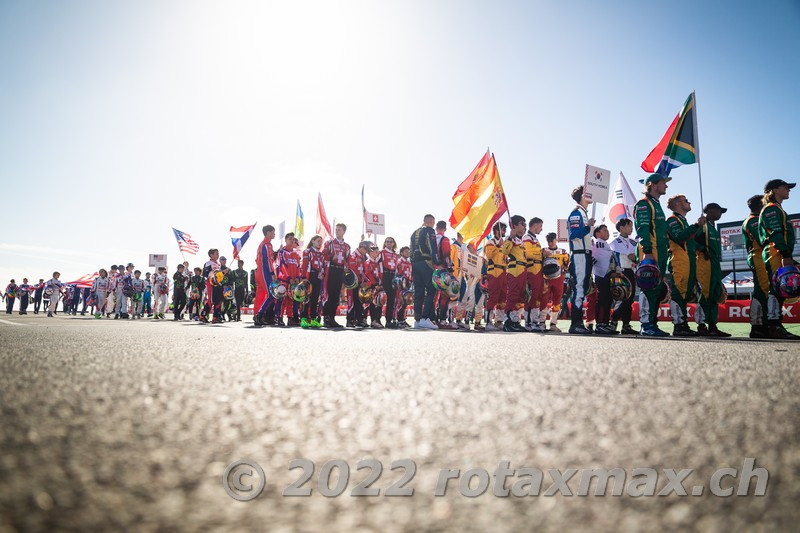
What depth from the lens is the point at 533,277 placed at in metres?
8.53

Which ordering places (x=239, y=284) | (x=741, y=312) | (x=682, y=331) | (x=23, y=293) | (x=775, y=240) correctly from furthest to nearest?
(x=23, y=293)
(x=239, y=284)
(x=741, y=312)
(x=682, y=331)
(x=775, y=240)

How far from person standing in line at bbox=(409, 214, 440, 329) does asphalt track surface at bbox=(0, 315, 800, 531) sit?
22.4ft

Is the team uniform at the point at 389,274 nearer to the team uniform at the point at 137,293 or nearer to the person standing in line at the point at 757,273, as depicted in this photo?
the person standing in line at the point at 757,273

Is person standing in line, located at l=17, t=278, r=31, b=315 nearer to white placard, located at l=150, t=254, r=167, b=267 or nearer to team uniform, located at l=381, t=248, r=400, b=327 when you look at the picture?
white placard, located at l=150, t=254, r=167, b=267

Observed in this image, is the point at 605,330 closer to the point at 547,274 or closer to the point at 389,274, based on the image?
the point at 547,274

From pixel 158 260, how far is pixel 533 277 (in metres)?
19.0

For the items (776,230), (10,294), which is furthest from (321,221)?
(10,294)

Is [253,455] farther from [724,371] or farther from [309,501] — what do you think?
[724,371]

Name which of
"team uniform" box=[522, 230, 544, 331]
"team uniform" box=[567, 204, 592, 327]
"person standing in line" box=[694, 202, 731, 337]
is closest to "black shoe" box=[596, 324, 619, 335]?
"team uniform" box=[567, 204, 592, 327]

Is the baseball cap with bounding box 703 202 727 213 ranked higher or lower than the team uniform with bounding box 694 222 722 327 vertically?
higher

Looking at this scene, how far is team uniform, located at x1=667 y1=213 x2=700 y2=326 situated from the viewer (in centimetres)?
621

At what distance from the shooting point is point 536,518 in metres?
0.69

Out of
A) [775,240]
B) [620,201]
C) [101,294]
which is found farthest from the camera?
[101,294]

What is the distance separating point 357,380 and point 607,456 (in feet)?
3.66
